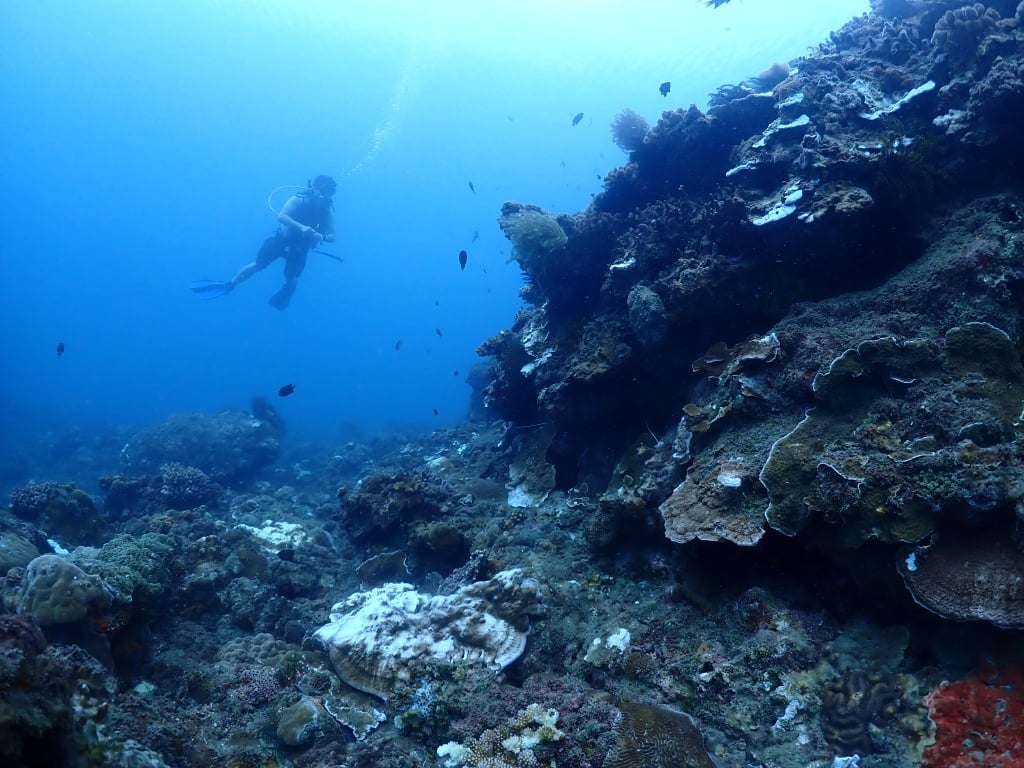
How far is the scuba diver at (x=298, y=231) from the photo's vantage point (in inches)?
949

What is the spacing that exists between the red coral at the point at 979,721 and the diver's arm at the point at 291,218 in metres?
25.6

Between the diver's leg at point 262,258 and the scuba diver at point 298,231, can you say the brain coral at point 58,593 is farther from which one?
the diver's leg at point 262,258

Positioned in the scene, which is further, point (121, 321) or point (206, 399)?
point (121, 321)

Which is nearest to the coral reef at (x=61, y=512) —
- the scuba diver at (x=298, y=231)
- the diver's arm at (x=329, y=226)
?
the scuba diver at (x=298, y=231)

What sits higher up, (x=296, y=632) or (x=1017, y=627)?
(x=296, y=632)

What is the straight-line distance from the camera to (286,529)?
459 inches

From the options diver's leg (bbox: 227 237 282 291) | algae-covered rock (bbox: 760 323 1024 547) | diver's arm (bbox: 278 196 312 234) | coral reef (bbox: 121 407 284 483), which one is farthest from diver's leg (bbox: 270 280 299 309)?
algae-covered rock (bbox: 760 323 1024 547)

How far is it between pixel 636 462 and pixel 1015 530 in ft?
15.1

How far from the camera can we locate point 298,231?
24234 mm

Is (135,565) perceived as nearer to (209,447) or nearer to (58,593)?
(58,593)

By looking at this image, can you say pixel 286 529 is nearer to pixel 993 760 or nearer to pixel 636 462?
pixel 636 462

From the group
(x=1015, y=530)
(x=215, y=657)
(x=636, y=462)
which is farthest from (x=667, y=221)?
(x=215, y=657)

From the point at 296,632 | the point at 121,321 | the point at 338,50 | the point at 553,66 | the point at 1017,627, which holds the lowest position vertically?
the point at 1017,627

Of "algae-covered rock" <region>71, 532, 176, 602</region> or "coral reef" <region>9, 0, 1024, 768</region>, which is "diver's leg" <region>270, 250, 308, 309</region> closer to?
"coral reef" <region>9, 0, 1024, 768</region>
